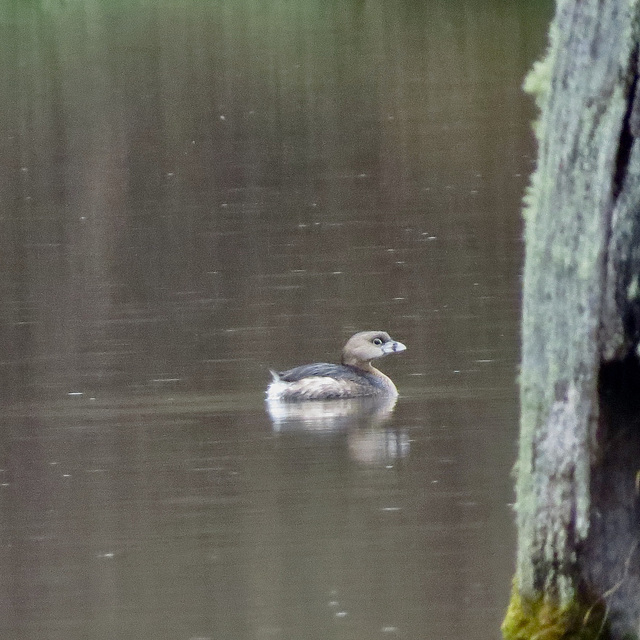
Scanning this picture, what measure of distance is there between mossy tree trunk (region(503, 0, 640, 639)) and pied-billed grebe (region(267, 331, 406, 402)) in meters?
6.38

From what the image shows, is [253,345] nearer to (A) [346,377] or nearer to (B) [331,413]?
(A) [346,377]

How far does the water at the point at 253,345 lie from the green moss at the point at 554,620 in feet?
4.60

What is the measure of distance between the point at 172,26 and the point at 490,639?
111 ft

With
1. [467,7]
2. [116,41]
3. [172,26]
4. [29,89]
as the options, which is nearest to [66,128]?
[29,89]

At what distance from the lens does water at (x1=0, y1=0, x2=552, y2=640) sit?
6.76 metres

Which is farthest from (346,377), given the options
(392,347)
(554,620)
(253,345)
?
(554,620)

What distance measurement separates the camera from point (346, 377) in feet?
36.5

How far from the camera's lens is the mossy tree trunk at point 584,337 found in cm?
400

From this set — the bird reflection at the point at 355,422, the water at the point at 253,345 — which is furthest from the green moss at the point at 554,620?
the bird reflection at the point at 355,422

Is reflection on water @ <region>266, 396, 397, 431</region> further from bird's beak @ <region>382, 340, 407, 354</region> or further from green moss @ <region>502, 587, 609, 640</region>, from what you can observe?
green moss @ <region>502, 587, 609, 640</region>

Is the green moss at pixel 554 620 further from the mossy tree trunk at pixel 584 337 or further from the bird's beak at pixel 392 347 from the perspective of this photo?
the bird's beak at pixel 392 347

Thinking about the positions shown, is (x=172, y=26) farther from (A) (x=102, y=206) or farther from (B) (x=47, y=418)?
(B) (x=47, y=418)

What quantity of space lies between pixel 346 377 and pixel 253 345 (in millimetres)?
1292

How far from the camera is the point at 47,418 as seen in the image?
1036cm
